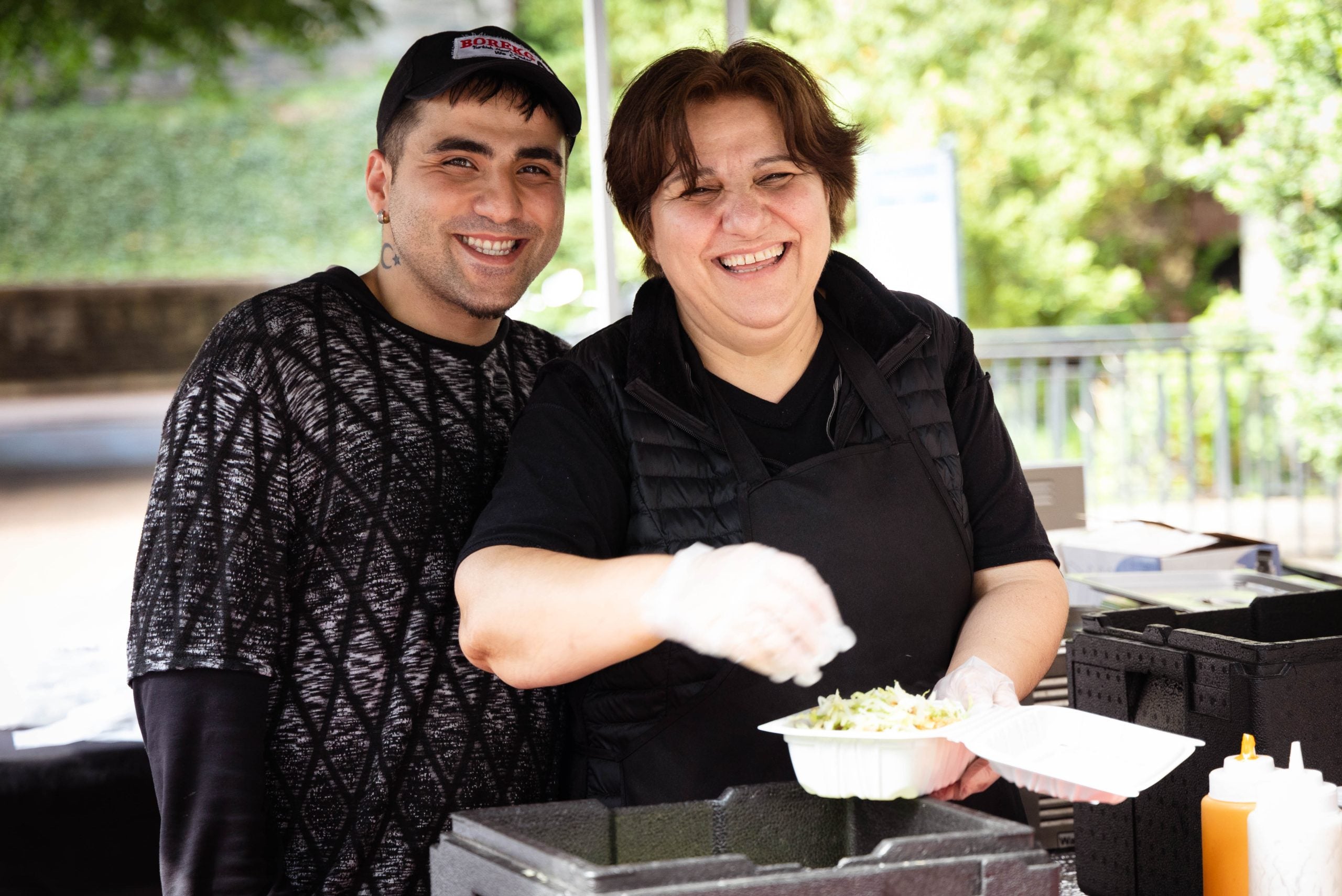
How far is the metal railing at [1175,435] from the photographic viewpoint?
7957 mm

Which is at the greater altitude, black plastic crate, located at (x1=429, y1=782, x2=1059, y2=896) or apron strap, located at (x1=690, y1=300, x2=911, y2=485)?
apron strap, located at (x1=690, y1=300, x2=911, y2=485)

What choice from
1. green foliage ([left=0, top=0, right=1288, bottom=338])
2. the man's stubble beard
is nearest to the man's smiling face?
the man's stubble beard

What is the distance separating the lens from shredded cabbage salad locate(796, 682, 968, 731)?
1275 millimetres

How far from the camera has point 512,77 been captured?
1.85 meters

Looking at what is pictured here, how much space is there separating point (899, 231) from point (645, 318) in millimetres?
3631

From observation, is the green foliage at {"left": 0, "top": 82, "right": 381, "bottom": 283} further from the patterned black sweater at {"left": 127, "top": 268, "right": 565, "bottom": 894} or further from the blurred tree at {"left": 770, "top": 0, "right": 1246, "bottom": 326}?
the patterned black sweater at {"left": 127, "top": 268, "right": 565, "bottom": 894}

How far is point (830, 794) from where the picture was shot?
4.10 ft

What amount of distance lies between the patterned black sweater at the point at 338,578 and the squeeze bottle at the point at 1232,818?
0.90 meters

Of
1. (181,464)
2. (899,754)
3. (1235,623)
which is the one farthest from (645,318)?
(1235,623)

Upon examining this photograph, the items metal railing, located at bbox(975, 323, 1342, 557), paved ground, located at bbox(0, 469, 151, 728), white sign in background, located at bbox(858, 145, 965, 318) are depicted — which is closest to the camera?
paved ground, located at bbox(0, 469, 151, 728)

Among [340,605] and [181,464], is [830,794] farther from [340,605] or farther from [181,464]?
[181,464]

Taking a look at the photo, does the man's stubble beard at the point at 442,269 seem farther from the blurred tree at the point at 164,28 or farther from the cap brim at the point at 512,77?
the blurred tree at the point at 164,28

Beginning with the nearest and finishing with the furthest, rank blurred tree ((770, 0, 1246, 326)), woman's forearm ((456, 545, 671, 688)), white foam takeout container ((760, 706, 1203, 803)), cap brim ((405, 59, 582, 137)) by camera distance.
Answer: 1. white foam takeout container ((760, 706, 1203, 803))
2. woman's forearm ((456, 545, 671, 688))
3. cap brim ((405, 59, 582, 137))
4. blurred tree ((770, 0, 1246, 326))

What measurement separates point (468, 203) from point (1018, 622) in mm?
985
